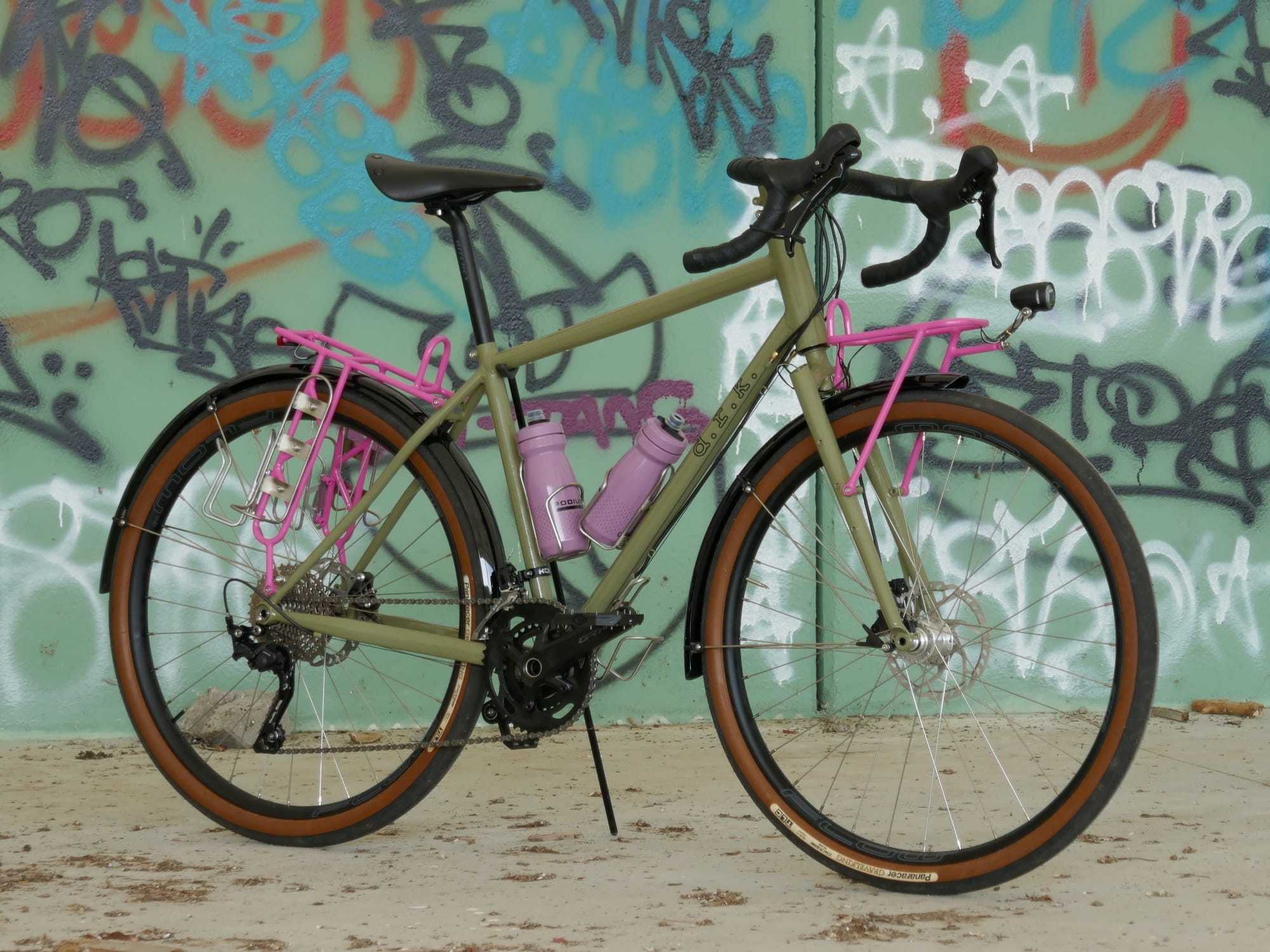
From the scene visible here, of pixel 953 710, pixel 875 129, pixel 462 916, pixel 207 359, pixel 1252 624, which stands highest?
pixel 875 129

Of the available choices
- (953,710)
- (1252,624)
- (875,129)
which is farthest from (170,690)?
(1252,624)

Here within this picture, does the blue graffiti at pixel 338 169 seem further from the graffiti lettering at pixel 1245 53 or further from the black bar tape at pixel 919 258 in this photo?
the graffiti lettering at pixel 1245 53

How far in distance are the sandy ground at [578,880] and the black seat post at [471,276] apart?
1.07 meters

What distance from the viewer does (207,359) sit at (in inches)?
149

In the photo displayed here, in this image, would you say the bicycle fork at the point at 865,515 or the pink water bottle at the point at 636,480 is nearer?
the bicycle fork at the point at 865,515

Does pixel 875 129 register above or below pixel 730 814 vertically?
above

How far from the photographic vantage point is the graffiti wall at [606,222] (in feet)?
12.3

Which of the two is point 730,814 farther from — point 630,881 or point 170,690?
point 170,690

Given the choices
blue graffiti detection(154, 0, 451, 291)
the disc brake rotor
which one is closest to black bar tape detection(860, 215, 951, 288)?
the disc brake rotor

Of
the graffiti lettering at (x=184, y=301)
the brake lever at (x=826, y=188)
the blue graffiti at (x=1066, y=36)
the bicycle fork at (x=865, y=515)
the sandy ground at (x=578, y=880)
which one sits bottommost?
the sandy ground at (x=578, y=880)

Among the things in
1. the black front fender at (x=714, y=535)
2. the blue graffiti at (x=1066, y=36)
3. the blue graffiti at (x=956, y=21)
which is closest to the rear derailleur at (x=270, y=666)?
the black front fender at (x=714, y=535)

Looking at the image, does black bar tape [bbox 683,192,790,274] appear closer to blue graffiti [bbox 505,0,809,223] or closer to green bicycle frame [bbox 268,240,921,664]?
green bicycle frame [bbox 268,240,921,664]

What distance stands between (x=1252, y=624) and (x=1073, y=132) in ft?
5.48

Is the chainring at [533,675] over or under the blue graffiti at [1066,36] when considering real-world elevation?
under
